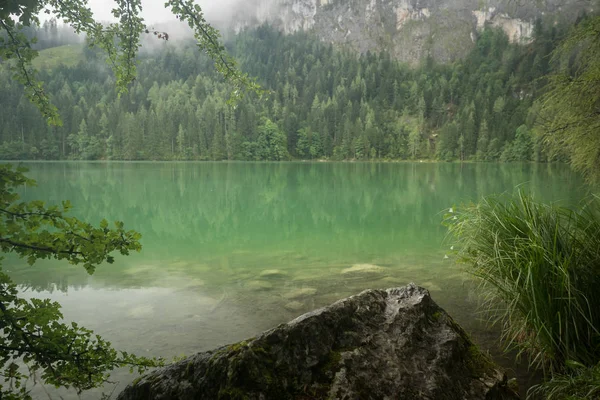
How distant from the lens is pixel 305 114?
140m

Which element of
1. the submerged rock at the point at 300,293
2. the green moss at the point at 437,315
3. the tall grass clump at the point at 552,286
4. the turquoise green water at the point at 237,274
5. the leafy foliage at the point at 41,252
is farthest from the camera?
the submerged rock at the point at 300,293

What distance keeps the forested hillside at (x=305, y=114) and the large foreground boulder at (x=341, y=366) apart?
92.3 metres

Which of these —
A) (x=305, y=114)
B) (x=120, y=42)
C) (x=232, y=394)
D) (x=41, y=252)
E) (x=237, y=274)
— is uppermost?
(x=305, y=114)

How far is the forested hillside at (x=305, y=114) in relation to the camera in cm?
10844

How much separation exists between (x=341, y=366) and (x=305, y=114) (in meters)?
141

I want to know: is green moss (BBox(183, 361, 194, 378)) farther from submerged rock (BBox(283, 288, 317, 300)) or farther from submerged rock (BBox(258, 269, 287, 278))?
submerged rock (BBox(258, 269, 287, 278))

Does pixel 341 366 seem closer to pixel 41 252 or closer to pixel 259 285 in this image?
pixel 41 252

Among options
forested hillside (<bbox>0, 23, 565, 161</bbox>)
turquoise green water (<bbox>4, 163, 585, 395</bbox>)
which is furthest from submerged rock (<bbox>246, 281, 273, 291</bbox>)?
forested hillside (<bbox>0, 23, 565, 161</bbox>)

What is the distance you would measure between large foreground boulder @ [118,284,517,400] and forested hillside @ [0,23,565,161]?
9225 centimetres

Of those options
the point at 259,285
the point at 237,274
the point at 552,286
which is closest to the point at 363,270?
the point at 259,285

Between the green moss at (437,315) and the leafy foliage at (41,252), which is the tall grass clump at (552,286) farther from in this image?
the leafy foliage at (41,252)

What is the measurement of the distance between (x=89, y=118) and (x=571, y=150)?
12698 cm

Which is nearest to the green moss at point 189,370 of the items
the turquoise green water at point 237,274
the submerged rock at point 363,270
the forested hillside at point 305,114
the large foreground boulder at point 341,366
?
the large foreground boulder at point 341,366

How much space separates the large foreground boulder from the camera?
101 inches
